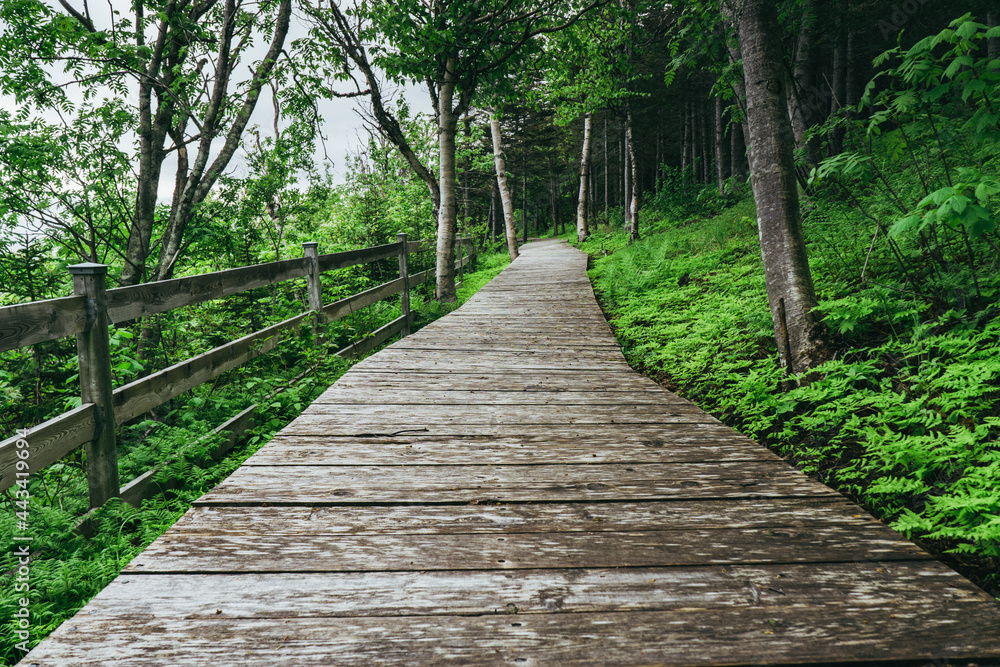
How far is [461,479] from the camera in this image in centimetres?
246

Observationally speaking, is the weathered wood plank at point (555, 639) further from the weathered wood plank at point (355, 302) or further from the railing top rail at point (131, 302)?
the weathered wood plank at point (355, 302)

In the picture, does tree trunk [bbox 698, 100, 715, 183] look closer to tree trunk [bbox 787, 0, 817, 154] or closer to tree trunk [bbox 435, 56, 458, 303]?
tree trunk [bbox 787, 0, 817, 154]

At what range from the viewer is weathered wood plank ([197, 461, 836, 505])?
2266 millimetres

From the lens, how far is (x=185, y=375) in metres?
3.47

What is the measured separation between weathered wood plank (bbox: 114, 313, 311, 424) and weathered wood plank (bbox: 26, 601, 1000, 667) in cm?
186

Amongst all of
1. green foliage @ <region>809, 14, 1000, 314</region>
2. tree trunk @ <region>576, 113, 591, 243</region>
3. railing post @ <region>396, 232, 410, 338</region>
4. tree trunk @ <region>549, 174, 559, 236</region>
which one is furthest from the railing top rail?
tree trunk @ <region>549, 174, 559, 236</region>

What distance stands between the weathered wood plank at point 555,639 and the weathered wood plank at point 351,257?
456cm

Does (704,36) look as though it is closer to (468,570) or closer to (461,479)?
(461,479)

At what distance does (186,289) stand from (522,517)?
316 centimetres

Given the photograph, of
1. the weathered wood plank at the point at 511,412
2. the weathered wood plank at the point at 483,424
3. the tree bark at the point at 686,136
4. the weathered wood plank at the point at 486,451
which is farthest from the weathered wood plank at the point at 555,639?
the tree bark at the point at 686,136

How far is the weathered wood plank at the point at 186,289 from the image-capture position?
3066 mm

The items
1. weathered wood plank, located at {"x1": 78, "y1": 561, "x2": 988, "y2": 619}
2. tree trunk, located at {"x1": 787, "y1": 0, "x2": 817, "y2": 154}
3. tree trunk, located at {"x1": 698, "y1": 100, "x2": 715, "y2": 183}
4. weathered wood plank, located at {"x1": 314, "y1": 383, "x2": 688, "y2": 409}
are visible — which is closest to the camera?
weathered wood plank, located at {"x1": 78, "y1": 561, "x2": 988, "y2": 619}

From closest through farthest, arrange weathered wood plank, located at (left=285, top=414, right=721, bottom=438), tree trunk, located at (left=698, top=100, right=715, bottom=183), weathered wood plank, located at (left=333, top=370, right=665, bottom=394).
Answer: weathered wood plank, located at (left=285, top=414, right=721, bottom=438) < weathered wood plank, located at (left=333, top=370, right=665, bottom=394) < tree trunk, located at (left=698, top=100, right=715, bottom=183)

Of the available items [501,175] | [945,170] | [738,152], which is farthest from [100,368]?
[738,152]
